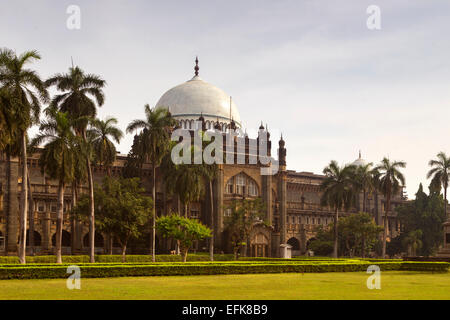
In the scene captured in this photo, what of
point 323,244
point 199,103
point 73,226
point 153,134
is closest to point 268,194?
point 323,244

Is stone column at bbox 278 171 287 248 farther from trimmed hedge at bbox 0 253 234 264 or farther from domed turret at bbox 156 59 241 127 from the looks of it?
trimmed hedge at bbox 0 253 234 264

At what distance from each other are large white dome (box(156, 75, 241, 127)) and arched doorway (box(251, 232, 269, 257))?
64.4ft

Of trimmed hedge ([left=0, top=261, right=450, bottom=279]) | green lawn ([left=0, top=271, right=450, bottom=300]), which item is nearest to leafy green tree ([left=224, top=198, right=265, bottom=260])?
trimmed hedge ([left=0, top=261, right=450, bottom=279])

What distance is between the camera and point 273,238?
2975 inches

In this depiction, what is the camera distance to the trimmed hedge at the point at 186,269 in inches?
1200

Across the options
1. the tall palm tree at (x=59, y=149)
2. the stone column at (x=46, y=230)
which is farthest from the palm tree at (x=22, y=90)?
the stone column at (x=46, y=230)

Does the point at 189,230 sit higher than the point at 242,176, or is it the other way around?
the point at 242,176

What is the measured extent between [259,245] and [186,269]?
39057 millimetres

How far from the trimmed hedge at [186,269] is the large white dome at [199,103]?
45088 millimetres

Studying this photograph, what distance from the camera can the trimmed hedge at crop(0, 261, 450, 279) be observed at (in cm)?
3048
